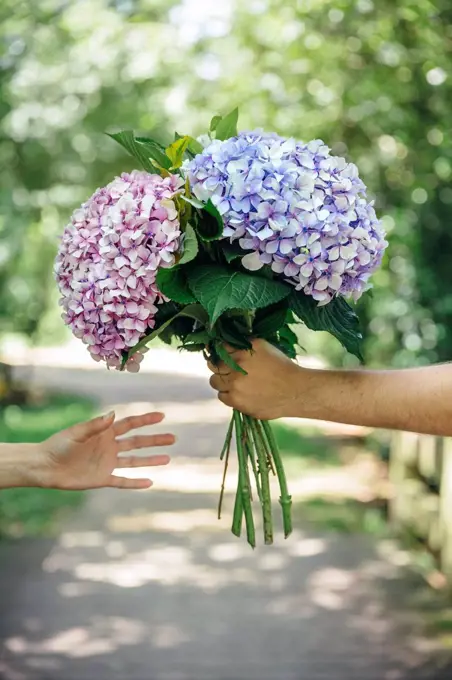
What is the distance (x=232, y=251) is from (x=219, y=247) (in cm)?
6

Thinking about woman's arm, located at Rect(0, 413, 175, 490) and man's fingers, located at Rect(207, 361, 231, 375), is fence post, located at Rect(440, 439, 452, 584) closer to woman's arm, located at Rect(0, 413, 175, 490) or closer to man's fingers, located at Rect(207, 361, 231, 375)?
woman's arm, located at Rect(0, 413, 175, 490)

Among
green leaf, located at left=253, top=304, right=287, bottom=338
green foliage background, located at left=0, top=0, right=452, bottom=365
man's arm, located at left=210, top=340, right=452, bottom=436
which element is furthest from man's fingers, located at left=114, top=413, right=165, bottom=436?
green foliage background, located at left=0, top=0, right=452, bottom=365

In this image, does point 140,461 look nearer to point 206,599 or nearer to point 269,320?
point 269,320

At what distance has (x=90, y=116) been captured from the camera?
12.1 meters

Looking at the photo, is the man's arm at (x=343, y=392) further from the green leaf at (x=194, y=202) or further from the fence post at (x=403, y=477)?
the fence post at (x=403, y=477)

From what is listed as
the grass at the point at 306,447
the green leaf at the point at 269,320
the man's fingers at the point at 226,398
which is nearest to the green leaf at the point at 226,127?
the green leaf at the point at 269,320

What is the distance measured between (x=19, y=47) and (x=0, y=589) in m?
4.73

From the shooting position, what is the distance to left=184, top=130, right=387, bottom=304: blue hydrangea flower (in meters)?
2.62

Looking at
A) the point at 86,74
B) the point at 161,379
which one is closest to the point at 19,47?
the point at 86,74

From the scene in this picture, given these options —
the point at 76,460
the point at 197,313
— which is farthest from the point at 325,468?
the point at 197,313

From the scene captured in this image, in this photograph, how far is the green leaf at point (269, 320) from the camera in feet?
9.32

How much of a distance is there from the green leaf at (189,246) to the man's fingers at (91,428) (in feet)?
2.57

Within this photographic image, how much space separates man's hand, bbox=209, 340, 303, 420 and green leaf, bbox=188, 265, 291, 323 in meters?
0.24

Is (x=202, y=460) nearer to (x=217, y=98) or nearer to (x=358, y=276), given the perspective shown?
(x=217, y=98)
